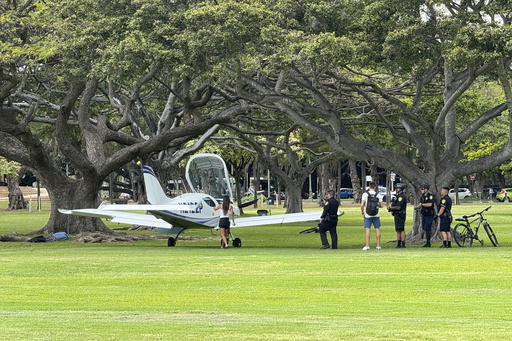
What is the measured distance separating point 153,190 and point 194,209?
2226mm

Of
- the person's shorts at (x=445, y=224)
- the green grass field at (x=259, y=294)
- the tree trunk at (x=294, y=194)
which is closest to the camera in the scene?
the green grass field at (x=259, y=294)

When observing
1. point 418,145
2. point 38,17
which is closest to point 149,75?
point 38,17

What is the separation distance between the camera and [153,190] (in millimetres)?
31016

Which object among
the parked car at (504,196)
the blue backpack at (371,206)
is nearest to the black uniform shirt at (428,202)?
the blue backpack at (371,206)

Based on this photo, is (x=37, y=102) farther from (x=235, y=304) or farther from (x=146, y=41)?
(x=235, y=304)

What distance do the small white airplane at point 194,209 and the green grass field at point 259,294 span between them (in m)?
2.97

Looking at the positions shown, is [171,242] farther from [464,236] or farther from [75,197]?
[464,236]

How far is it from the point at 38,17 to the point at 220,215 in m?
9.86

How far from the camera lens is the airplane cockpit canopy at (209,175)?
3153 centimetres

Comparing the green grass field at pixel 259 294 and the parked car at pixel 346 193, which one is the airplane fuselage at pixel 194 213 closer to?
the green grass field at pixel 259 294

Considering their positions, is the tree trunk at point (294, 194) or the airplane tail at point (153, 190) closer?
the airplane tail at point (153, 190)

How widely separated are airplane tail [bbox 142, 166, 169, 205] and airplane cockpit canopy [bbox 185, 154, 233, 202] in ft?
4.28

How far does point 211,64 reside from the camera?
30000 mm

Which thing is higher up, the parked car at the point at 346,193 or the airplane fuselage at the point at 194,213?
the parked car at the point at 346,193
